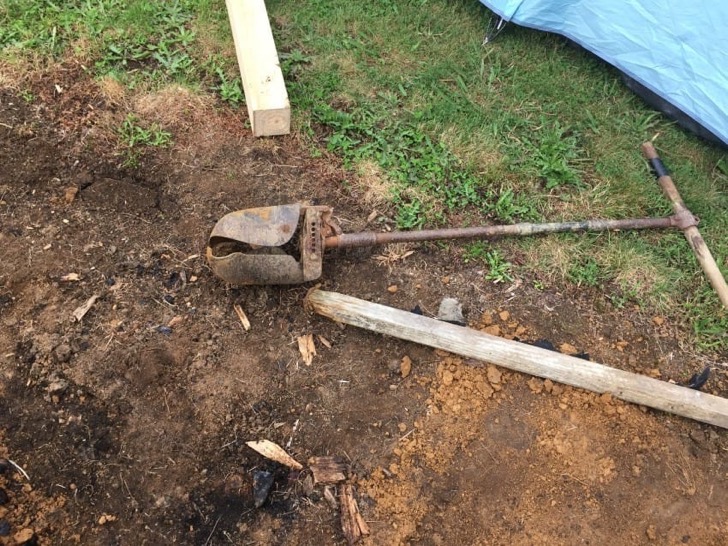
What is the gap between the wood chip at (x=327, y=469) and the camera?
259cm

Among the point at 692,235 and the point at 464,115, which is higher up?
the point at 464,115

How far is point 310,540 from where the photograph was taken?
245 centimetres

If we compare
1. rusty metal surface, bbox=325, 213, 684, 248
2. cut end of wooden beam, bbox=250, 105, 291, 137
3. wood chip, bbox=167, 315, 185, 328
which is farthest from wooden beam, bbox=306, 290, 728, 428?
cut end of wooden beam, bbox=250, 105, 291, 137

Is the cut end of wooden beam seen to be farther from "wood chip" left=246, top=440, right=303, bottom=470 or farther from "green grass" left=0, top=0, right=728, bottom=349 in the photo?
"wood chip" left=246, top=440, right=303, bottom=470

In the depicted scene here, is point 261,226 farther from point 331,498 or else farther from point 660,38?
point 660,38

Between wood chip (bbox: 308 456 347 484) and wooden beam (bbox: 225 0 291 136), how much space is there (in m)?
2.12

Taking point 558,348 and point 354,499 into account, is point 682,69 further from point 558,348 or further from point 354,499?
point 354,499

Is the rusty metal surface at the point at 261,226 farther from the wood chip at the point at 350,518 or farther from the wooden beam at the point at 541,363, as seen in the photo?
the wood chip at the point at 350,518

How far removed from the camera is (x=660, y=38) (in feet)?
12.7

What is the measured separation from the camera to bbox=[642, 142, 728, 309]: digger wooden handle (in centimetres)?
344

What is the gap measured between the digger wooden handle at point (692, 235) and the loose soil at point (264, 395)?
1.42 feet

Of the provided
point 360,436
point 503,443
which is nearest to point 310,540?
point 360,436

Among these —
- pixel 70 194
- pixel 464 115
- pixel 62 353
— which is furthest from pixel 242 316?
pixel 464 115

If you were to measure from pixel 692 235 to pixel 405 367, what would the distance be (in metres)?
2.14
